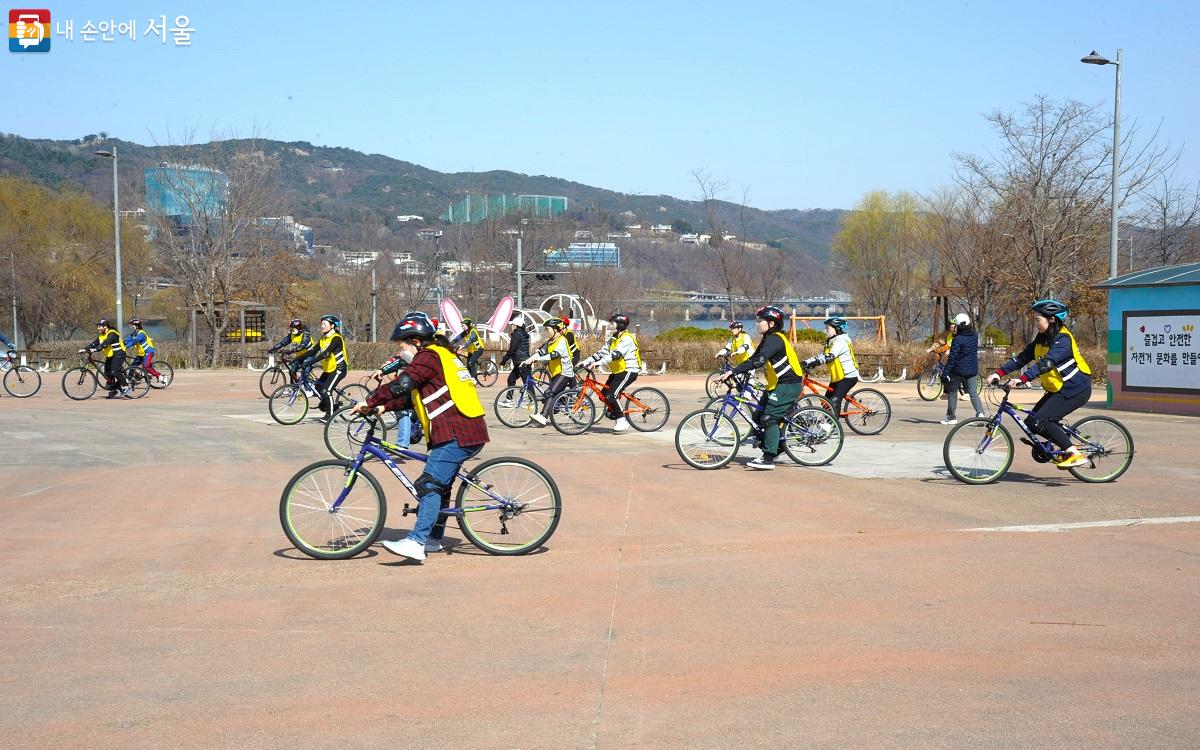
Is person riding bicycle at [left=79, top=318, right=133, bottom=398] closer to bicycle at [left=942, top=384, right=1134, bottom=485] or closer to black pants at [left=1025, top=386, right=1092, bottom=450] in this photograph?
bicycle at [left=942, top=384, right=1134, bottom=485]

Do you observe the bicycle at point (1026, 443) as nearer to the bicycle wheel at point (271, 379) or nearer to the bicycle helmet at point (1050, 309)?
the bicycle helmet at point (1050, 309)

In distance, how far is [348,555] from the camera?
8164 mm

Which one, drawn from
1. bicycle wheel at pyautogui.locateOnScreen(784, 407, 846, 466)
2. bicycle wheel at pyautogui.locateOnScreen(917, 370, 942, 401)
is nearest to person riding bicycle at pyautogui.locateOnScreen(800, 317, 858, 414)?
bicycle wheel at pyautogui.locateOnScreen(784, 407, 846, 466)

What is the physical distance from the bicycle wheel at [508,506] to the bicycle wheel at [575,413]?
8855mm

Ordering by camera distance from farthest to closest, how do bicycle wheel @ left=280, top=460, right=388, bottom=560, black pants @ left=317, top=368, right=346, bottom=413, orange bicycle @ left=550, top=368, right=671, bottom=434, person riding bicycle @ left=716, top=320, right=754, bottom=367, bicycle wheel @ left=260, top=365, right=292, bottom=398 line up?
bicycle wheel @ left=260, top=365, right=292, bottom=398 < person riding bicycle @ left=716, top=320, right=754, bottom=367 < black pants @ left=317, top=368, right=346, bottom=413 < orange bicycle @ left=550, top=368, right=671, bottom=434 < bicycle wheel @ left=280, top=460, right=388, bottom=560

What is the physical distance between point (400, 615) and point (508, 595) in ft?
2.48

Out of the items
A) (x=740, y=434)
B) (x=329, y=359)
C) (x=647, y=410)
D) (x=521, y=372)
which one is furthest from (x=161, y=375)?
(x=740, y=434)

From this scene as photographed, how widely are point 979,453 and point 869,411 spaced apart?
548 centimetres

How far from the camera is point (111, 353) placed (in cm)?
2438

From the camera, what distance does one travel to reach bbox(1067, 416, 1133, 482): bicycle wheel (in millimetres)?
11695

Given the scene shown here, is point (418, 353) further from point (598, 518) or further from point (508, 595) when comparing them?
point (598, 518)

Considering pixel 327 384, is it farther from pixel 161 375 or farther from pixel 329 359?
pixel 161 375

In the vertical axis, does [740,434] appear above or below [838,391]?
below

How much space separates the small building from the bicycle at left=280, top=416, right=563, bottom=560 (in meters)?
16.3
